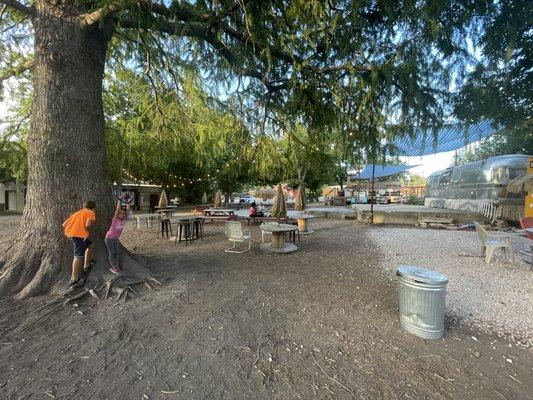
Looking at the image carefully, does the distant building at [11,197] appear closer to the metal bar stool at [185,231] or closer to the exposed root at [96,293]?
the metal bar stool at [185,231]

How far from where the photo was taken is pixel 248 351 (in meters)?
2.97

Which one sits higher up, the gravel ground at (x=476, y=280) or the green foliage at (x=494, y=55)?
the green foliage at (x=494, y=55)

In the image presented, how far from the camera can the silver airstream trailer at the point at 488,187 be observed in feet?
38.1

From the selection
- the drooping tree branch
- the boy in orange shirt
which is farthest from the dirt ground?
the drooping tree branch

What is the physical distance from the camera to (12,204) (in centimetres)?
2484

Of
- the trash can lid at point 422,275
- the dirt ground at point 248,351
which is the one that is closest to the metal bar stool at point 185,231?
the dirt ground at point 248,351

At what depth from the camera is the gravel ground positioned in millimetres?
3709

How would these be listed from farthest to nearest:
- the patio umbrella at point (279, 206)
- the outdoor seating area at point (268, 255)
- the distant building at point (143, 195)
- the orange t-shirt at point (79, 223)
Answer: the distant building at point (143, 195), the patio umbrella at point (279, 206), the orange t-shirt at point (79, 223), the outdoor seating area at point (268, 255)

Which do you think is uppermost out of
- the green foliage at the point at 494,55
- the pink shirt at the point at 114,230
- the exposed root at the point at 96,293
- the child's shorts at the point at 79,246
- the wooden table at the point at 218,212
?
the green foliage at the point at 494,55

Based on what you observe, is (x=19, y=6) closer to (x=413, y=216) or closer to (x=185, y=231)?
(x=185, y=231)

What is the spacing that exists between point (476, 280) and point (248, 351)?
15.3ft

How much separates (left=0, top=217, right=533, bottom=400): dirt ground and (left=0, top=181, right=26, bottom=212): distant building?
27.1 metres

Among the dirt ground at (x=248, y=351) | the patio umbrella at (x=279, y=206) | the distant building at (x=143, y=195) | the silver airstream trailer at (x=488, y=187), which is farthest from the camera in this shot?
the distant building at (x=143, y=195)

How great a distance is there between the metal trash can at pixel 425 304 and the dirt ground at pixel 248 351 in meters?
0.14
